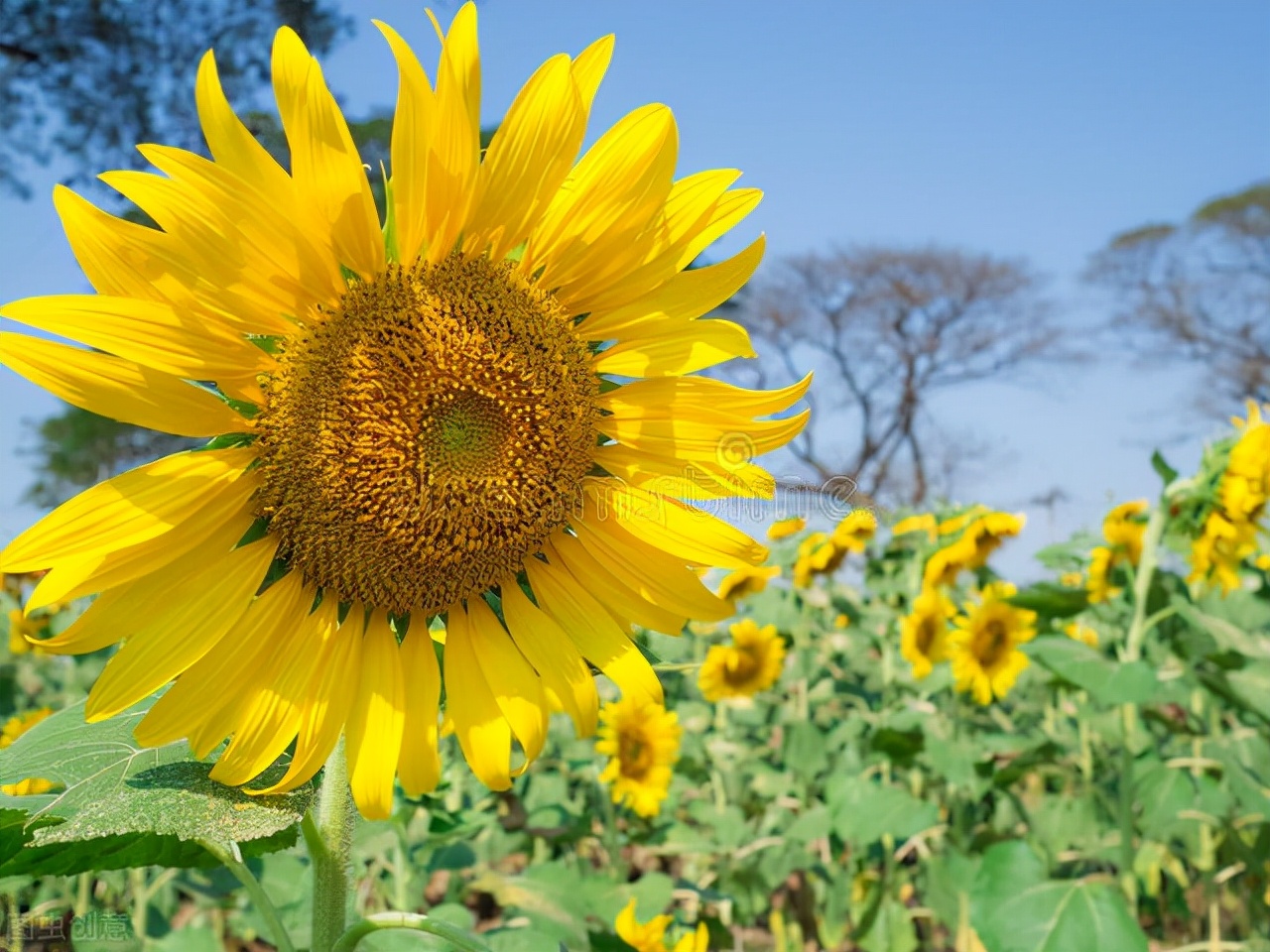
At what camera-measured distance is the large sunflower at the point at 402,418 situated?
2.66 feet

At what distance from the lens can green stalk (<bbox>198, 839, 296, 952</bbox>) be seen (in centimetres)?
82

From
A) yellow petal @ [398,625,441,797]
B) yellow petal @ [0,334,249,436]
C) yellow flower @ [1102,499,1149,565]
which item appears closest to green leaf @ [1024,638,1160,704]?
yellow flower @ [1102,499,1149,565]

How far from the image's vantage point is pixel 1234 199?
23.3 metres

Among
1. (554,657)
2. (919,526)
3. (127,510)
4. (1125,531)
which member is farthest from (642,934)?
(919,526)

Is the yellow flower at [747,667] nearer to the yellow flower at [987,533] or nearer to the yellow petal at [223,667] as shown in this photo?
the yellow flower at [987,533]

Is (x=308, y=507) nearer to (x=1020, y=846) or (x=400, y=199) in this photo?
(x=400, y=199)

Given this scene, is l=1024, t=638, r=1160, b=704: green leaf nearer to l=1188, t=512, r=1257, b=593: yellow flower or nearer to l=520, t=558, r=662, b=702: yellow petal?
l=1188, t=512, r=1257, b=593: yellow flower

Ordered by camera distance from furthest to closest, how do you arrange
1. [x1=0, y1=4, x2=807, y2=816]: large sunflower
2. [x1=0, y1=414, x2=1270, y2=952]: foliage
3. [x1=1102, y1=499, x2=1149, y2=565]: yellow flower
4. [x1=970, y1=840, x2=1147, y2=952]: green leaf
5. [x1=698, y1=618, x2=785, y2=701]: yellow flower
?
[x1=698, y1=618, x2=785, y2=701]: yellow flower, [x1=1102, y1=499, x2=1149, y2=565]: yellow flower, [x1=0, y1=414, x2=1270, y2=952]: foliage, [x1=970, y1=840, x2=1147, y2=952]: green leaf, [x1=0, y1=4, x2=807, y2=816]: large sunflower

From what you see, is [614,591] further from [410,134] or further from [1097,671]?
[1097,671]

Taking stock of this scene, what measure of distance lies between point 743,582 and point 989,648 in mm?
863

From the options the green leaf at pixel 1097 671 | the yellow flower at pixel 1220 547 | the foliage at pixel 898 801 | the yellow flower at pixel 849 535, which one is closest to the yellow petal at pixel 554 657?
the foliage at pixel 898 801

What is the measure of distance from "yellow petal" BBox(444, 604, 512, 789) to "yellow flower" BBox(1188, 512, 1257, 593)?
256 cm

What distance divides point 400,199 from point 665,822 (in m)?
3.20

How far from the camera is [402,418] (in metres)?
0.92
